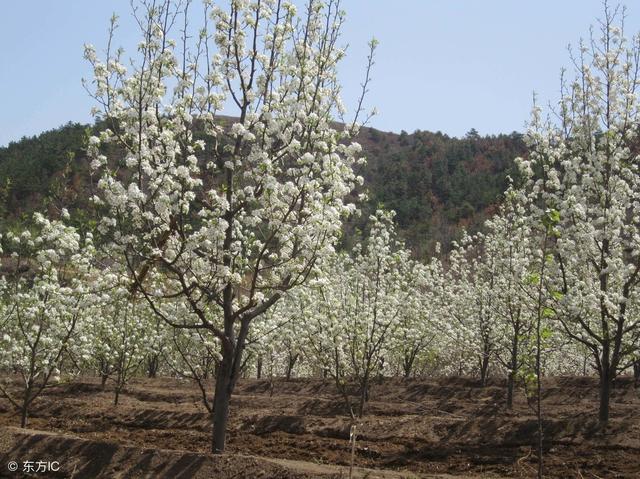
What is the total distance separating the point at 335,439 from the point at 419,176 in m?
86.9

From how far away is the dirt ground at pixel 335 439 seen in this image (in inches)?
392

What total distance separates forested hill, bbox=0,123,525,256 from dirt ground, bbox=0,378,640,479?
4913cm

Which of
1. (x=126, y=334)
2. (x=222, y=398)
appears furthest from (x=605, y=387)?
(x=126, y=334)

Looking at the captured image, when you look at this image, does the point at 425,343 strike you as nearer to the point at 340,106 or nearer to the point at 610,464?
the point at 610,464

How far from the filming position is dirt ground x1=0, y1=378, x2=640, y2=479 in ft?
32.7

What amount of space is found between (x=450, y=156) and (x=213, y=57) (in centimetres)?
10005

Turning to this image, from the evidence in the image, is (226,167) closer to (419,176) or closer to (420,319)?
(420,319)

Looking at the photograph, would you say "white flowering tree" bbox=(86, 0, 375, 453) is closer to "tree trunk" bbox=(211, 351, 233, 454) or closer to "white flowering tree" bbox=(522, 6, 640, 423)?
"tree trunk" bbox=(211, 351, 233, 454)

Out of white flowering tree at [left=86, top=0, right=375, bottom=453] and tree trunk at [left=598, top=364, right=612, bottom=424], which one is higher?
white flowering tree at [left=86, top=0, right=375, bottom=453]

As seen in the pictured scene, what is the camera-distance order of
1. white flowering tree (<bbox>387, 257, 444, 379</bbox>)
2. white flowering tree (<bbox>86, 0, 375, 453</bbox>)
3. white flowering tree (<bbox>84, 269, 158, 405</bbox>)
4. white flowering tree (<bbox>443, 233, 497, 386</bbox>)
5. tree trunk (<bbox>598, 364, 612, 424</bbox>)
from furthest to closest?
white flowering tree (<bbox>84, 269, 158, 405</bbox>), white flowering tree (<bbox>443, 233, 497, 386</bbox>), white flowering tree (<bbox>387, 257, 444, 379</bbox>), tree trunk (<bbox>598, 364, 612, 424</bbox>), white flowering tree (<bbox>86, 0, 375, 453</bbox>)

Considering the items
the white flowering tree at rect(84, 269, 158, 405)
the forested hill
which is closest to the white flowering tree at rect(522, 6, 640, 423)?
the white flowering tree at rect(84, 269, 158, 405)

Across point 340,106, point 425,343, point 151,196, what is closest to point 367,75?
point 340,106

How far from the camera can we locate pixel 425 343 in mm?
24781

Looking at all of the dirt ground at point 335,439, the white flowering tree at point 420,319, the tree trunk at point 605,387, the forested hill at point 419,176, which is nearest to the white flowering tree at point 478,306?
the white flowering tree at point 420,319
